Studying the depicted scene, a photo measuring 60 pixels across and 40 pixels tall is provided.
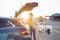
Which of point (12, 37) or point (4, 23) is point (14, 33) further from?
point (4, 23)

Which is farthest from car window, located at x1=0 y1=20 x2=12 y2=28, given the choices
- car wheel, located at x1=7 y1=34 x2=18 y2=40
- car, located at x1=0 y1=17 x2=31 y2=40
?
car wheel, located at x1=7 y1=34 x2=18 y2=40

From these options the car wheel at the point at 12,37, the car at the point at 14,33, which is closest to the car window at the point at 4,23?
the car at the point at 14,33

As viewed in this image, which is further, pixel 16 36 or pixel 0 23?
pixel 0 23

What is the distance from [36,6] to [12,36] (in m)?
A: 5.74

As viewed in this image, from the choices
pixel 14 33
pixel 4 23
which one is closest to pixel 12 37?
pixel 14 33

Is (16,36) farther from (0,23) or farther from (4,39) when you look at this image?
(0,23)

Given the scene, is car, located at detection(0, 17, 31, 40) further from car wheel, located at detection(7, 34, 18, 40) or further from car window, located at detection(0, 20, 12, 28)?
car window, located at detection(0, 20, 12, 28)

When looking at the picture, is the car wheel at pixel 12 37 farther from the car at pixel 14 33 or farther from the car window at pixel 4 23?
the car window at pixel 4 23

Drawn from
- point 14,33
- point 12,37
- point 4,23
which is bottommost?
point 12,37

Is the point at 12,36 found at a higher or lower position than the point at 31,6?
lower

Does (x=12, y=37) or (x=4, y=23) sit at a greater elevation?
(x=4, y=23)

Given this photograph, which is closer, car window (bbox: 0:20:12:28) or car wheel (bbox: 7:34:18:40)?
car wheel (bbox: 7:34:18:40)

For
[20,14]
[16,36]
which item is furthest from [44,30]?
[16,36]

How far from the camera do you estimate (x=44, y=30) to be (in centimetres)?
1928
